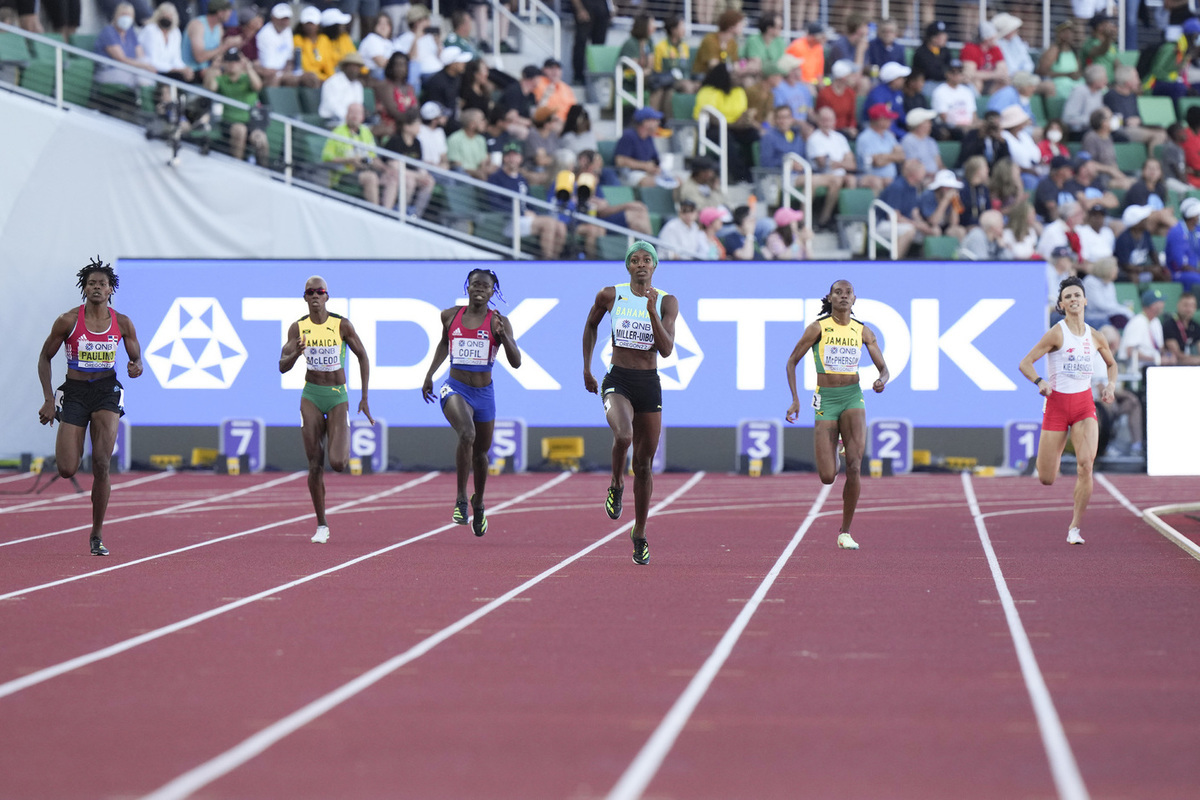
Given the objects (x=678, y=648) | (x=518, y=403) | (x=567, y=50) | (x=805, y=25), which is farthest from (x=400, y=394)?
(x=678, y=648)

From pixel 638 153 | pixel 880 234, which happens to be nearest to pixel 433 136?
pixel 638 153

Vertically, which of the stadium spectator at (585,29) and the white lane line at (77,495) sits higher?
the stadium spectator at (585,29)

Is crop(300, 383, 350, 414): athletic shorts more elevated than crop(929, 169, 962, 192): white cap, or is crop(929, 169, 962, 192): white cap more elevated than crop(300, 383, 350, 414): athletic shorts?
crop(929, 169, 962, 192): white cap

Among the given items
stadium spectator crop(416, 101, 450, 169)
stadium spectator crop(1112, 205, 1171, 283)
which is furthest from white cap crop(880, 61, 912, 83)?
stadium spectator crop(416, 101, 450, 169)

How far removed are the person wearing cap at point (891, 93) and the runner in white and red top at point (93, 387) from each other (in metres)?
15.2

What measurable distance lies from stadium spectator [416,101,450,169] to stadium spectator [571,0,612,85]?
3.30 meters

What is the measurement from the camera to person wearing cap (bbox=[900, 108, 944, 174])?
81.9ft

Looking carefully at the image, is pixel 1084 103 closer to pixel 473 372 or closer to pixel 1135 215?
pixel 1135 215

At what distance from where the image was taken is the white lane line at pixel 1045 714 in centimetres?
546

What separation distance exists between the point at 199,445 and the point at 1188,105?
1629 centimetres

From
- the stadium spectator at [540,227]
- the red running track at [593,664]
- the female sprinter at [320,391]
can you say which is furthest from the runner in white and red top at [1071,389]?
the stadium spectator at [540,227]

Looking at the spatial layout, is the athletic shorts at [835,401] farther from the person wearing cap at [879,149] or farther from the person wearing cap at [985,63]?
the person wearing cap at [985,63]

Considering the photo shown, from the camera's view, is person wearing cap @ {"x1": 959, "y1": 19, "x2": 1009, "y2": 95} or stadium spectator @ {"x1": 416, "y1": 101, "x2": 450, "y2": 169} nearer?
stadium spectator @ {"x1": 416, "y1": 101, "x2": 450, "y2": 169}

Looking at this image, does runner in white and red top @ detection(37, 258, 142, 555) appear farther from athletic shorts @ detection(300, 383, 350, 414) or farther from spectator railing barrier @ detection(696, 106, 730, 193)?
spectator railing barrier @ detection(696, 106, 730, 193)
